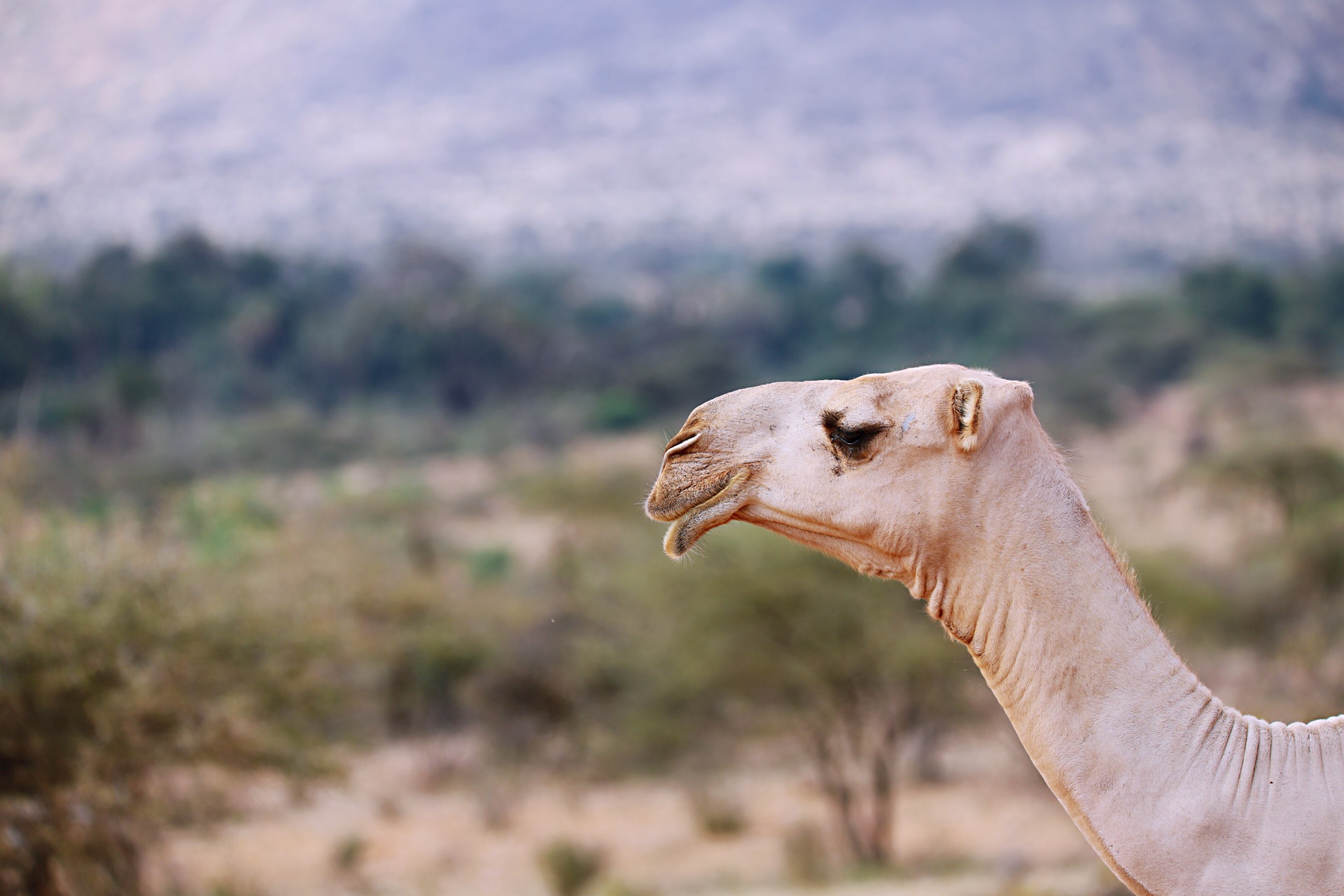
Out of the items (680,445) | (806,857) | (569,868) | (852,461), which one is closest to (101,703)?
(569,868)

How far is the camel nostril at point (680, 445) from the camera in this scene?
266 cm

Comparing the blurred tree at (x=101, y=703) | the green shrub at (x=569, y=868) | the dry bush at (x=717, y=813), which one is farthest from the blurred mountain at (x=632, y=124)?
the blurred tree at (x=101, y=703)

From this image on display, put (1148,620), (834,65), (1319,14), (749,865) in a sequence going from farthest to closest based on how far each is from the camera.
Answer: (834,65), (1319,14), (749,865), (1148,620)

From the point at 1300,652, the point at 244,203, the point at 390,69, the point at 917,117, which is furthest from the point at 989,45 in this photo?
the point at 1300,652

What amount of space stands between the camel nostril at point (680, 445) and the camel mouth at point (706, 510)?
0.33ft

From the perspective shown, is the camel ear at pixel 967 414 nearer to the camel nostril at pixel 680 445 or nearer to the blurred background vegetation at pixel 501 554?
the camel nostril at pixel 680 445

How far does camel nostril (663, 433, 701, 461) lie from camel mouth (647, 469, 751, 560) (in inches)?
3.9

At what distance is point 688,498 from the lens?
2656 millimetres

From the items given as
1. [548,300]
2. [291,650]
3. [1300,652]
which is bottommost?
[548,300]

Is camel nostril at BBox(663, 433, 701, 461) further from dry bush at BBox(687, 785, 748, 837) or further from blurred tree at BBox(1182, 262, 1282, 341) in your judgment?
blurred tree at BBox(1182, 262, 1282, 341)

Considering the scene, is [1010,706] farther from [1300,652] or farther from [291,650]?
[1300,652]

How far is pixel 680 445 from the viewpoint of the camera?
2.66 m

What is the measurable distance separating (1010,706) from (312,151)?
148432 mm

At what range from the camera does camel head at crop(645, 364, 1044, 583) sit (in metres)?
2.52
